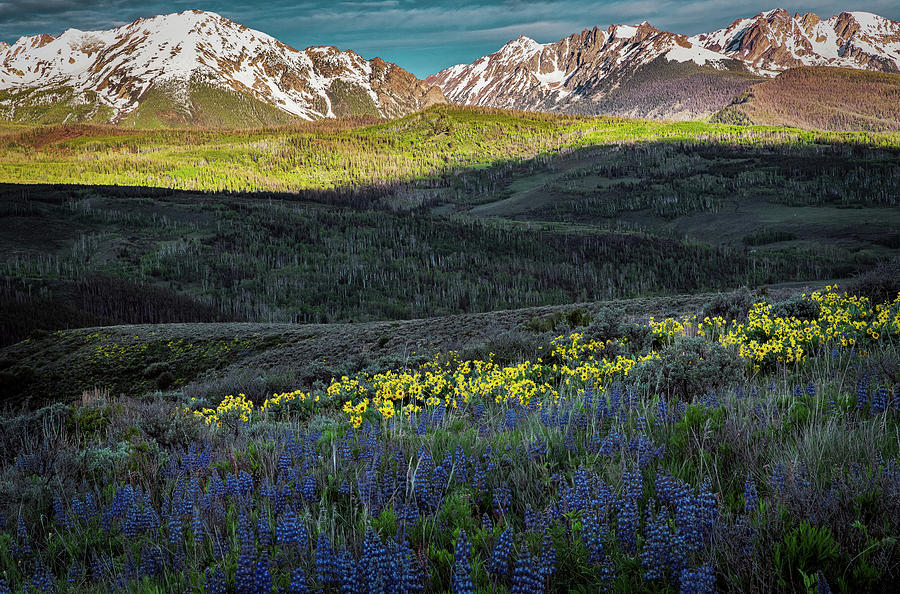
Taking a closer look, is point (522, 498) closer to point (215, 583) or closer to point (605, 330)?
point (215, 583)

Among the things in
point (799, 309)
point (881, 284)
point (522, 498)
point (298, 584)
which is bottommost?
point (799, 309)

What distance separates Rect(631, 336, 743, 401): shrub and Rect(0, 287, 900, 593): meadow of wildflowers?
5 cm

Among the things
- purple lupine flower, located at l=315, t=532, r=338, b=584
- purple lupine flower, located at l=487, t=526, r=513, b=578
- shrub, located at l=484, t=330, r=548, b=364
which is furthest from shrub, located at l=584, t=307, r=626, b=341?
purple lupine flower, located at l=315, t=532, r=338, b=584

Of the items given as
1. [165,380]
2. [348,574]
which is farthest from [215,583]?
[165,380]

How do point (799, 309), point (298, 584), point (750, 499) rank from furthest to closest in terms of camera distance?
point (799, 309) → point (750, 499) → point (298, 584)

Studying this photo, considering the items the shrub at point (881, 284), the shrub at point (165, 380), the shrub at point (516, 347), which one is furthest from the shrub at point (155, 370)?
the shrub at point (881, 284)

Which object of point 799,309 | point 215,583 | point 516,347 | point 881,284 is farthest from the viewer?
point 516,347

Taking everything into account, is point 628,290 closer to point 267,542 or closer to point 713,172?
point 267,542

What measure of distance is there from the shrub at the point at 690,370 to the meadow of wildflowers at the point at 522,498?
0.16 ft

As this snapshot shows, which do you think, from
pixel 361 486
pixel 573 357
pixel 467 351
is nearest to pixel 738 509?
pixel 361 486

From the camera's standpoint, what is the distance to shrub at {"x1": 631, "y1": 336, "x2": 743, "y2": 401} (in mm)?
7059

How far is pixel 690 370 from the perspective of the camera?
7.42m

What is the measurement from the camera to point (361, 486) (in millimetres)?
4180

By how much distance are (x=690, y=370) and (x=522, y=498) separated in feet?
14.2
